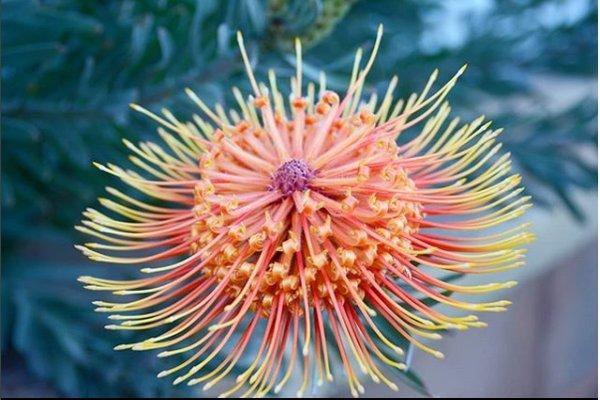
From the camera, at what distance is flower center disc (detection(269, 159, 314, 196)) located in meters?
0.30

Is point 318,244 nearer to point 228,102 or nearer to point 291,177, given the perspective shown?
point 291,177

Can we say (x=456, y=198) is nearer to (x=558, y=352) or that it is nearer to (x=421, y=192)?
(x=421, y=192)

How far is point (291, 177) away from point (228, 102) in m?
0.23

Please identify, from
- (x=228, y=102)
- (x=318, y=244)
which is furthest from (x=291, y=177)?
(x=228, y=102)

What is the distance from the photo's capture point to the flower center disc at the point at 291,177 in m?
0.30

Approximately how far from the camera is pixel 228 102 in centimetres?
52

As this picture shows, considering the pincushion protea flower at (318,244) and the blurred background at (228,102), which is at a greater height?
the blurred background at (228,102)

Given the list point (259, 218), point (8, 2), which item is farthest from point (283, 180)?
point (8, 2)

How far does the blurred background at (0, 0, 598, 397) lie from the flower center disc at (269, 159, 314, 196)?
10 cm

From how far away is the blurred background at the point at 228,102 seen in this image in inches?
19.4

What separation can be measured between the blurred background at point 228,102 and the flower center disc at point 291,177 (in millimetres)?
96

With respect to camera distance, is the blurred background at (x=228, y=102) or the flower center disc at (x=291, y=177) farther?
the blurred background at (x=228, y=102)

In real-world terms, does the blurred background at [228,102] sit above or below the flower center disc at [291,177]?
above

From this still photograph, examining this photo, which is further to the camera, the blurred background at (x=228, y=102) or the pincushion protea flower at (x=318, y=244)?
the blurred background at (x=228, y=102)
